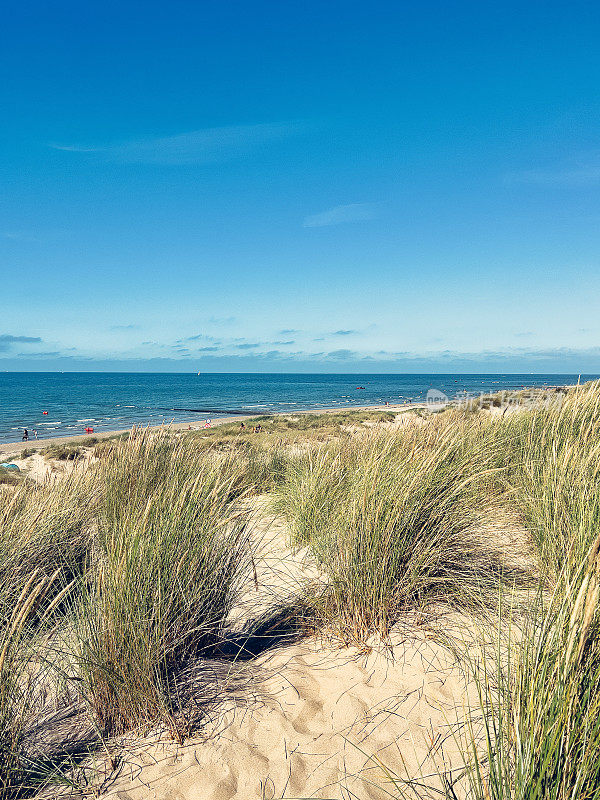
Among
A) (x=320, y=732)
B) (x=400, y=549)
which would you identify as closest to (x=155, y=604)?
(x=320, y=732)

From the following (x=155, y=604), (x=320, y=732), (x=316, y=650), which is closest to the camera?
(x=320, y=732)

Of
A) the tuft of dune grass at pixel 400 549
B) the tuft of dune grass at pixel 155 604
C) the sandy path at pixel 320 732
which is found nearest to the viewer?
the sandy path at pixel 320 732

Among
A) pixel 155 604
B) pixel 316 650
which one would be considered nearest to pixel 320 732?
pixel 316 650

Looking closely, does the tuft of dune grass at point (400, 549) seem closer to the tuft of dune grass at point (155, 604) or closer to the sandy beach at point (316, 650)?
the sandy beach at point (316, 650)

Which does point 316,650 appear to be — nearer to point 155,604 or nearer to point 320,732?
point 320,732

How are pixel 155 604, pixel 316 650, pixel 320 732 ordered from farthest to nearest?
pixel 316 650, pixel 155 604, pixel 320 732

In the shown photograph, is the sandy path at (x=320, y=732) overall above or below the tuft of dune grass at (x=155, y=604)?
below

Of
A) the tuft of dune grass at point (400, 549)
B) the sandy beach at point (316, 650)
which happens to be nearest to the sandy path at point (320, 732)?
the sandy beach at point (316, 650)

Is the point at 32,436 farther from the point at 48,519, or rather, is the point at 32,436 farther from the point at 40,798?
the point at 40,798

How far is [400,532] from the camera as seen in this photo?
288cm

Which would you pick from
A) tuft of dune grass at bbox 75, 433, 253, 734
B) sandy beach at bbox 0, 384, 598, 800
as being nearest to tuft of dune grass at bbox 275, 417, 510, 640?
sandy beach at bbox 0, 384, 598, 800

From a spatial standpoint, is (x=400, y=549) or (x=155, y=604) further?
(x=400, y=549)

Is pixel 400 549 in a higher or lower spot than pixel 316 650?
higher

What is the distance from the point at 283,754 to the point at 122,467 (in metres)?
3.29
